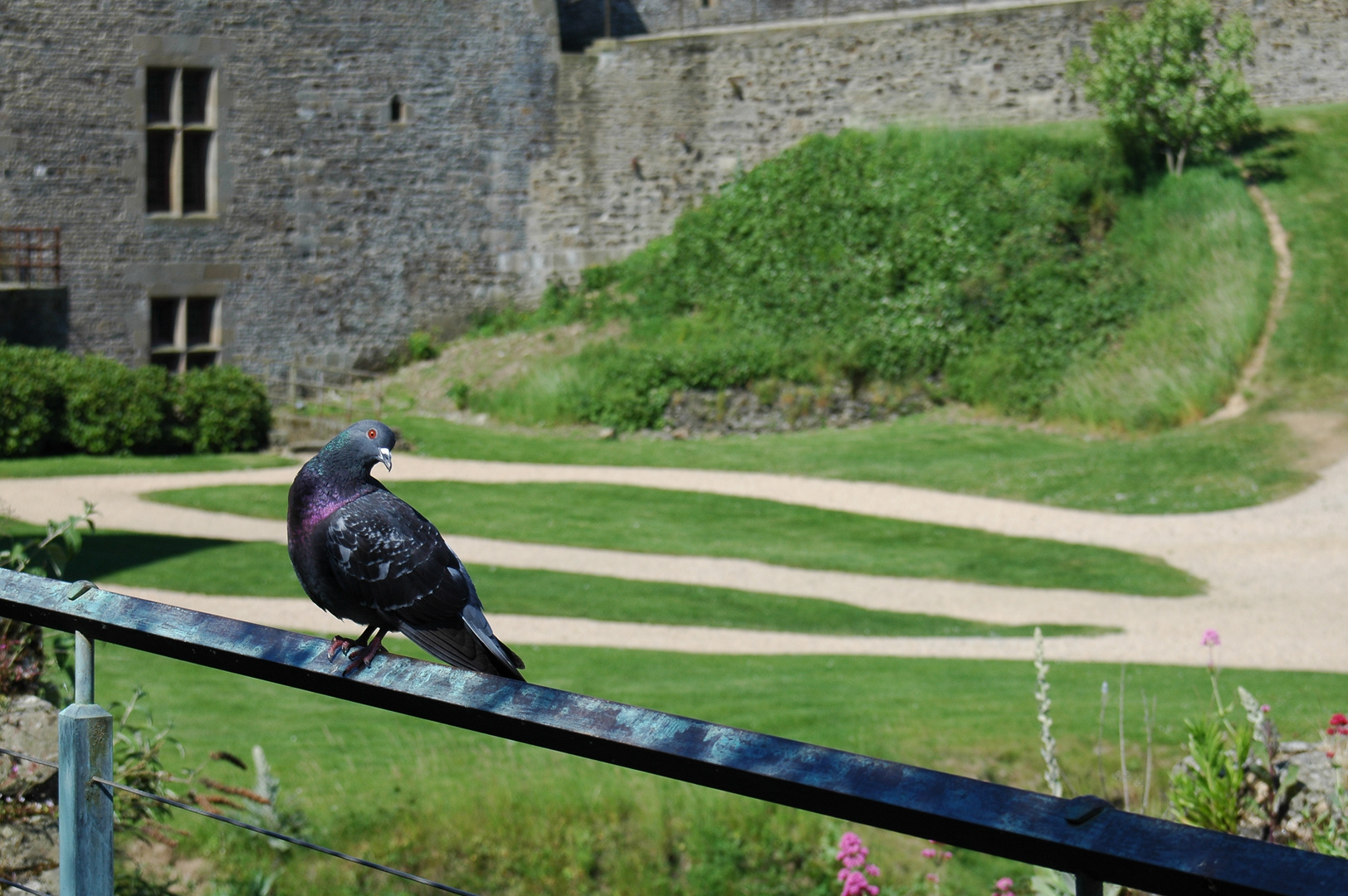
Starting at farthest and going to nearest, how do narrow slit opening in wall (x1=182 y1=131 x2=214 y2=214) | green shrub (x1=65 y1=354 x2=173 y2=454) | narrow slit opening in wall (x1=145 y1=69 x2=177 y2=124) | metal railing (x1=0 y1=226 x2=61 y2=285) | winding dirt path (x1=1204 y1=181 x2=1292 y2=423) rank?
narrow slit opening in wall (x1=182 y1=131 x2=214 y2=214)
narrow slit opening in wall (x1=145 y1=69 x2=177 y2=124)
metal railing (x1=0 y1=226 x2=61 y2=285)
green shrub (x1=65 y1=354 x2=173 y2=454)
winding dirt path (x1=1204 y1=181 x2=1292 y2=423)

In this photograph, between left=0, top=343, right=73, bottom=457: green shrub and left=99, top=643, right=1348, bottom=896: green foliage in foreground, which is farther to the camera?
left=0, top=343, right=73, bottom=457: green shrub

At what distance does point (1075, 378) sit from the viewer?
646 inches

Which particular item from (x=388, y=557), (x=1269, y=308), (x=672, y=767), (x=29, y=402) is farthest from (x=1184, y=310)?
(x=672, y=767)

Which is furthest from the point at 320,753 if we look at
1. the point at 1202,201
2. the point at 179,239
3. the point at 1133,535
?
the point at 1202,201

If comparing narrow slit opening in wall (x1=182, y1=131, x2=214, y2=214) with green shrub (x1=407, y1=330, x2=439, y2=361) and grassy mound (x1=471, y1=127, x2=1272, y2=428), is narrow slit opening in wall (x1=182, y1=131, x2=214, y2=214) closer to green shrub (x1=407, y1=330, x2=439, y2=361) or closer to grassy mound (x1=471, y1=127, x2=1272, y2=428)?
green shrub (x1=407, y1=330, x2=439, y2=361)

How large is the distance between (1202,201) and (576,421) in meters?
8.24

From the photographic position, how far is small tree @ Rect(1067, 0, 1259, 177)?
17.5 m

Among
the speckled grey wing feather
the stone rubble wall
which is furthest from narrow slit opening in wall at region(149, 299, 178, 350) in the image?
the speckled grey wing feather

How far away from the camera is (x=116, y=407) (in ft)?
51.0

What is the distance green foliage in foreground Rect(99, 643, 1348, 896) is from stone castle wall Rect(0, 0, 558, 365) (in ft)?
35.4

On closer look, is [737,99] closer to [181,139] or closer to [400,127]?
[400,127]

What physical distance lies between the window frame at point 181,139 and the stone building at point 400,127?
34 millimetres

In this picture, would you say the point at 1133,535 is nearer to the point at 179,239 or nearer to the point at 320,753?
the point at 320,753

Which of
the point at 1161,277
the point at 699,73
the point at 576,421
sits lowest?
the point at 576,421
